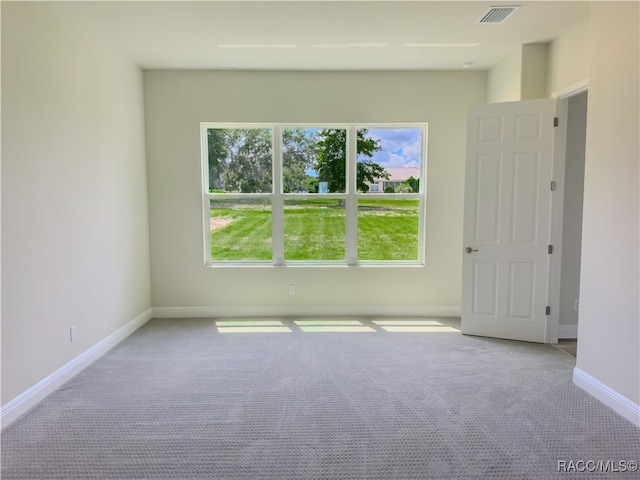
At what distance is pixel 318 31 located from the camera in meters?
3.31

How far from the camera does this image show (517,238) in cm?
377

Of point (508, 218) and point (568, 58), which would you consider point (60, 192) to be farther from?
point (568, 58)

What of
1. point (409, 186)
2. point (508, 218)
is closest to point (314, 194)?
point (409, 186)

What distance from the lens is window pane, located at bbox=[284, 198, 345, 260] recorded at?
4684 millimetres

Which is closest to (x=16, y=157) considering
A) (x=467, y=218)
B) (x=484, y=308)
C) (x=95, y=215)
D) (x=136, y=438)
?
(x=95, y=215)

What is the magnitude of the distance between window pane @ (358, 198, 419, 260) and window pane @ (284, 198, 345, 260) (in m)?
0.26

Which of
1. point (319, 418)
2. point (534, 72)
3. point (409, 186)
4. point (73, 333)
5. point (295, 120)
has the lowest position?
point (319, 418)

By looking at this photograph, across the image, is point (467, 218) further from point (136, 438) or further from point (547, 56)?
point (136, 438)

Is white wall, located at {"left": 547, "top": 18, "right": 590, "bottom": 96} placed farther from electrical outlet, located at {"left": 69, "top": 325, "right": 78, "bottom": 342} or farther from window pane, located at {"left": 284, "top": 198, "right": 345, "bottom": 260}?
electrical outlet, located at {"left": 69, "top": 325, "right": 78, "bottom": 342}

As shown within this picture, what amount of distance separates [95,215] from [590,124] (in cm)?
402

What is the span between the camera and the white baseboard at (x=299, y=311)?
4.62 metres

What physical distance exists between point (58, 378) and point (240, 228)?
7.85ft

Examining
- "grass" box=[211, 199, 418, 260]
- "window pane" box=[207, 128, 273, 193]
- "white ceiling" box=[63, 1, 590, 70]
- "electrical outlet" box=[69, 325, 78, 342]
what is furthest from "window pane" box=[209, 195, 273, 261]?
"electrical outlet" box=[69, 325, 78, 342]

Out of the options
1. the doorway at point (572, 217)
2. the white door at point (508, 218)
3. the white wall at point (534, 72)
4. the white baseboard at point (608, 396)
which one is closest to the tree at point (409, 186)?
the white door at point (508, 218)
